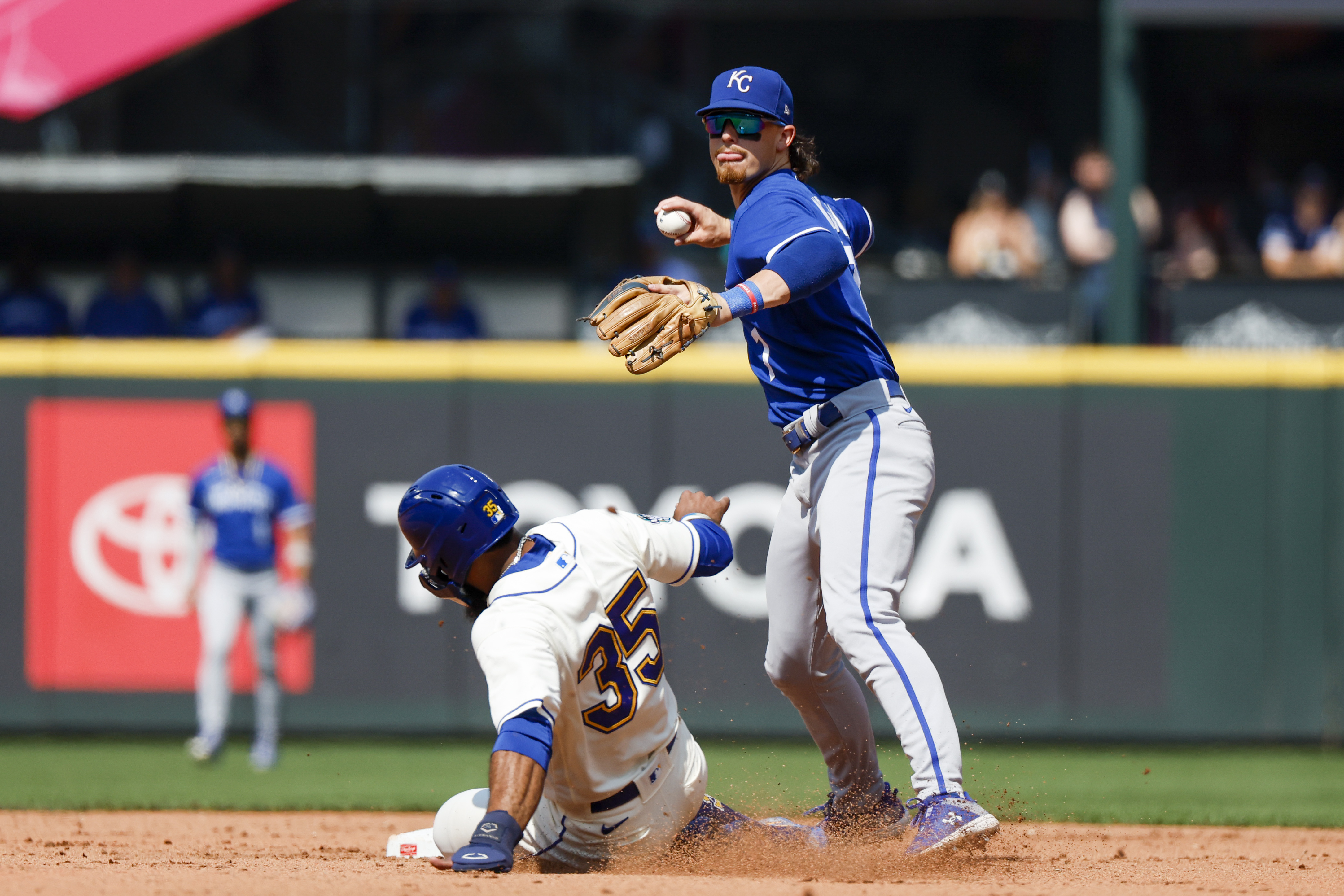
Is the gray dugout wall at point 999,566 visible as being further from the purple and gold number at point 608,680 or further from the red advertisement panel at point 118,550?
the purple and gold number at point 608,680

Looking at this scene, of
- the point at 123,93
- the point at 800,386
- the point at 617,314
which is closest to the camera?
the point at 617,314

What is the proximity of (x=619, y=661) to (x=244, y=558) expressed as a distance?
4.51m

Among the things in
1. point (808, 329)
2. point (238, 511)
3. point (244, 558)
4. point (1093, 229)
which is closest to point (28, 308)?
point (238, 511)

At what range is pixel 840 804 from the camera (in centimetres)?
424

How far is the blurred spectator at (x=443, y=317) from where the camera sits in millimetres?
9812

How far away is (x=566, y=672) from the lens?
3.38 meters

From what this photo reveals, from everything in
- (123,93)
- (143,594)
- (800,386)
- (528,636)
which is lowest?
(143,594)

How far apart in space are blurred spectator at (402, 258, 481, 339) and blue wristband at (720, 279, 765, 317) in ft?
20.9

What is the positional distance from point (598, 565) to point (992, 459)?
16.7 ft

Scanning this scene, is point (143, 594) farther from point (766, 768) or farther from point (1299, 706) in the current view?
point (1299, 706)

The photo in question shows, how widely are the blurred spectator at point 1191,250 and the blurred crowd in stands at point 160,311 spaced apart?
4747 millimetres

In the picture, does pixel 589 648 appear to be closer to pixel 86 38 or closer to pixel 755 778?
pixel 755 778

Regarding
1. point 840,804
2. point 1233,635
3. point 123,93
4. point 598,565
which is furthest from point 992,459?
point 123,93

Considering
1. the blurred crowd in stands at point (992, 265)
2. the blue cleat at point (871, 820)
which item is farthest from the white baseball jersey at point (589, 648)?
the blurred crowd in stands at point (992, 265)
